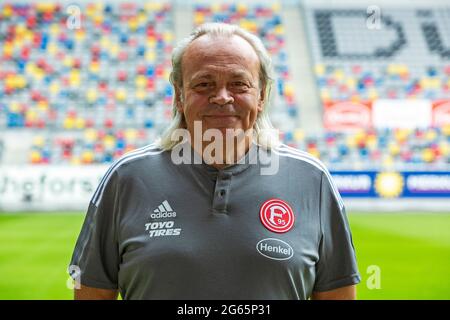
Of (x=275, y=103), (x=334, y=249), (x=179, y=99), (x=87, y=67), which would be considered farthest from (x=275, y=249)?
(x=87, y=67)

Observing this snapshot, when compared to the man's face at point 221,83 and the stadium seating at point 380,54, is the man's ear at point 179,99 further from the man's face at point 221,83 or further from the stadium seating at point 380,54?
the stadium seating at point 380,54

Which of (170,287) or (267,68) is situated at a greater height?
(267,68)

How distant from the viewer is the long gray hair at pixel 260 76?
143 cm

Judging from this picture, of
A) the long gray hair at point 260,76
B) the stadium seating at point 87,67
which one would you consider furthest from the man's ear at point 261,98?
the stadium seating at point 87,67

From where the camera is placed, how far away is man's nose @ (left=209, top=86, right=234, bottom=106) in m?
1.37

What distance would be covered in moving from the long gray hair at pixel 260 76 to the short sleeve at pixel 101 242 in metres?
0.19

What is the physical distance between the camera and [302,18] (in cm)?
1781

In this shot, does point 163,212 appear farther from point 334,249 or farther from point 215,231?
point 334,249

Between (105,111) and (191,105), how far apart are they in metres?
12.8

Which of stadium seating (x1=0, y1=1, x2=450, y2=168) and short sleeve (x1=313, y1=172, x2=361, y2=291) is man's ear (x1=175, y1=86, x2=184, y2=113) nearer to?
short sleeve (x1=313, y1=172, x2=361, y2=291)

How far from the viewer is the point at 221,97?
1.37 metres

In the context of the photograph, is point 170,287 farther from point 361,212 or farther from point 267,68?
point 361,212

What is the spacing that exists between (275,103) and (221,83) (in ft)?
41.9
